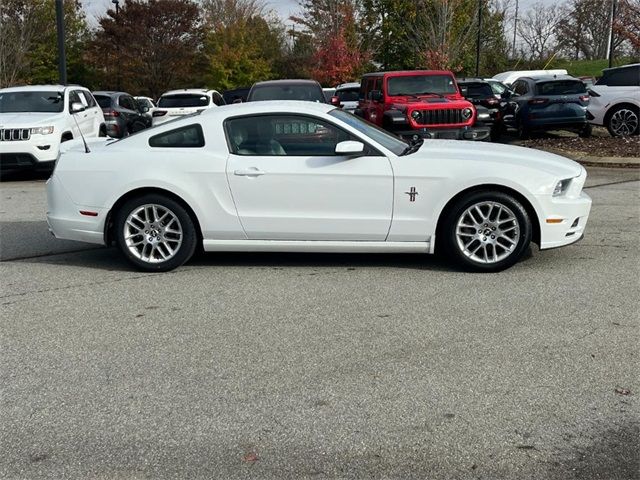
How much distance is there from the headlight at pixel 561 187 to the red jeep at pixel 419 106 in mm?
7525

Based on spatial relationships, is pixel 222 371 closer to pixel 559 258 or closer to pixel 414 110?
pixel 559 258

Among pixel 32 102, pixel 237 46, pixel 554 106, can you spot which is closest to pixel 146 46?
pixel 237 46

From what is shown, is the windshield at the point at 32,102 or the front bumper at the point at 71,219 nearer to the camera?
the front bumper at the point at 71,219

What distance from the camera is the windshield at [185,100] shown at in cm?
2180

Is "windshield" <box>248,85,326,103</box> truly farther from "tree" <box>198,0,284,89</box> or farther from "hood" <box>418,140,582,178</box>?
"tree" <box>198,0,284,89</box>

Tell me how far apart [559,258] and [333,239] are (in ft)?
7.10

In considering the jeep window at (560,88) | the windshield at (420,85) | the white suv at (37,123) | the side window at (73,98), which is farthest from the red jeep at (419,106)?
the side window at (73,98)

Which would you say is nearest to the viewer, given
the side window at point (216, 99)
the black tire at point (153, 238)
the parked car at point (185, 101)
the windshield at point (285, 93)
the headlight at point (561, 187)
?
the headlight at point (561, 187)

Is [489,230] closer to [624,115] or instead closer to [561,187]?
[561,187]

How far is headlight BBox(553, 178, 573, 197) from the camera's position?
671 centimetres

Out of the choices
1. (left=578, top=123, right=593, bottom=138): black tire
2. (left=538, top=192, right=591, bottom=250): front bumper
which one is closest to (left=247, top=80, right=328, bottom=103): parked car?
(left=578, top=123, right=593, bottom=138): black tire

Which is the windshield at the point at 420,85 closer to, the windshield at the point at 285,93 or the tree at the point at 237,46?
the windshield at the point at 285,93

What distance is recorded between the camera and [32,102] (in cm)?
1526

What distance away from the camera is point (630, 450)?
365cm
